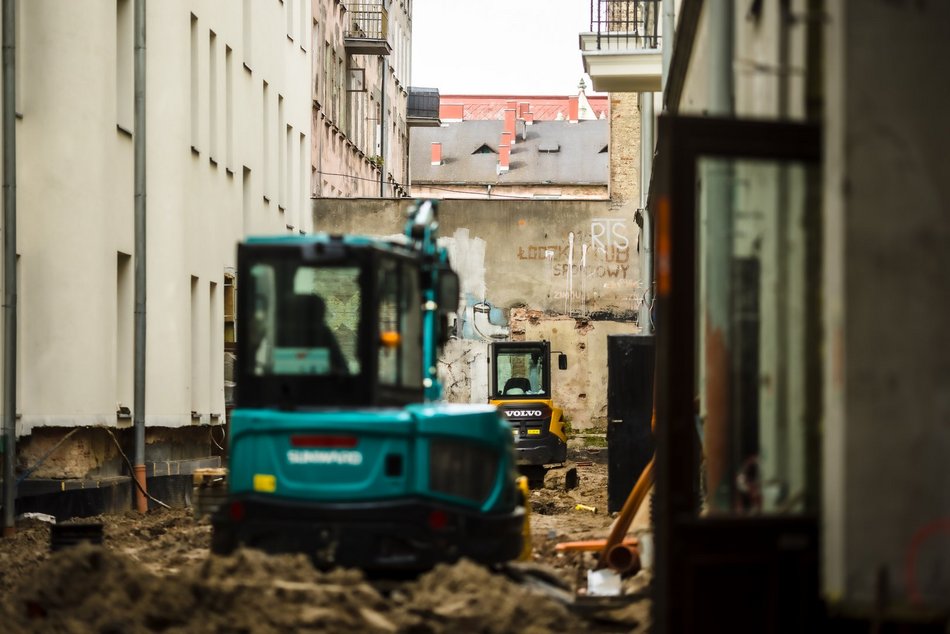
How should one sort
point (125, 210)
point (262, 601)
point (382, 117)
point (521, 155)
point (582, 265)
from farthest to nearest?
point (521, 155) → point (382, 117) → point (582, 265) → point (125, 210) → point (262, 601)

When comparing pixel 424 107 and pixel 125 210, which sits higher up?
pixel 424 107

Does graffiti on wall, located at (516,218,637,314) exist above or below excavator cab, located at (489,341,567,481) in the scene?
above

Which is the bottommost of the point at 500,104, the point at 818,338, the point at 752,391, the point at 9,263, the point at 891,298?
the point at 752,391

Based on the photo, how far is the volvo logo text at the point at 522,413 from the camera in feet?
98.8

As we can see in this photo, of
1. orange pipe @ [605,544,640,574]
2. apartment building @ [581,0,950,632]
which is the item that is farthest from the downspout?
apartment building @ [581,0,950,632]

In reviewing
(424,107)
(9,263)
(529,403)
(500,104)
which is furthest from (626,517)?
(500,104)

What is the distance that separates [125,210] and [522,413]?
31.5ft

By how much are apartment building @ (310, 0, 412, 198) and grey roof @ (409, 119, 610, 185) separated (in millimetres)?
22589

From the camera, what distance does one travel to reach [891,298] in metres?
6.78

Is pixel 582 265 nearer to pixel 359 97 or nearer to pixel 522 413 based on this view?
pixel 359 97

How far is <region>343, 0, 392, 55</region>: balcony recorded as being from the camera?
51031mm

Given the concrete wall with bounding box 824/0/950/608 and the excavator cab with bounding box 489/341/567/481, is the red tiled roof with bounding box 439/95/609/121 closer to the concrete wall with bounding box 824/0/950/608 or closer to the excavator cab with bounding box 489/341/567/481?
the excavator cab with bounding box 489/341/567/481

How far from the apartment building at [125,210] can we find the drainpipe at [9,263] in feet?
3.54

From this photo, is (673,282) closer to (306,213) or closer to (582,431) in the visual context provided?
(306,213)
